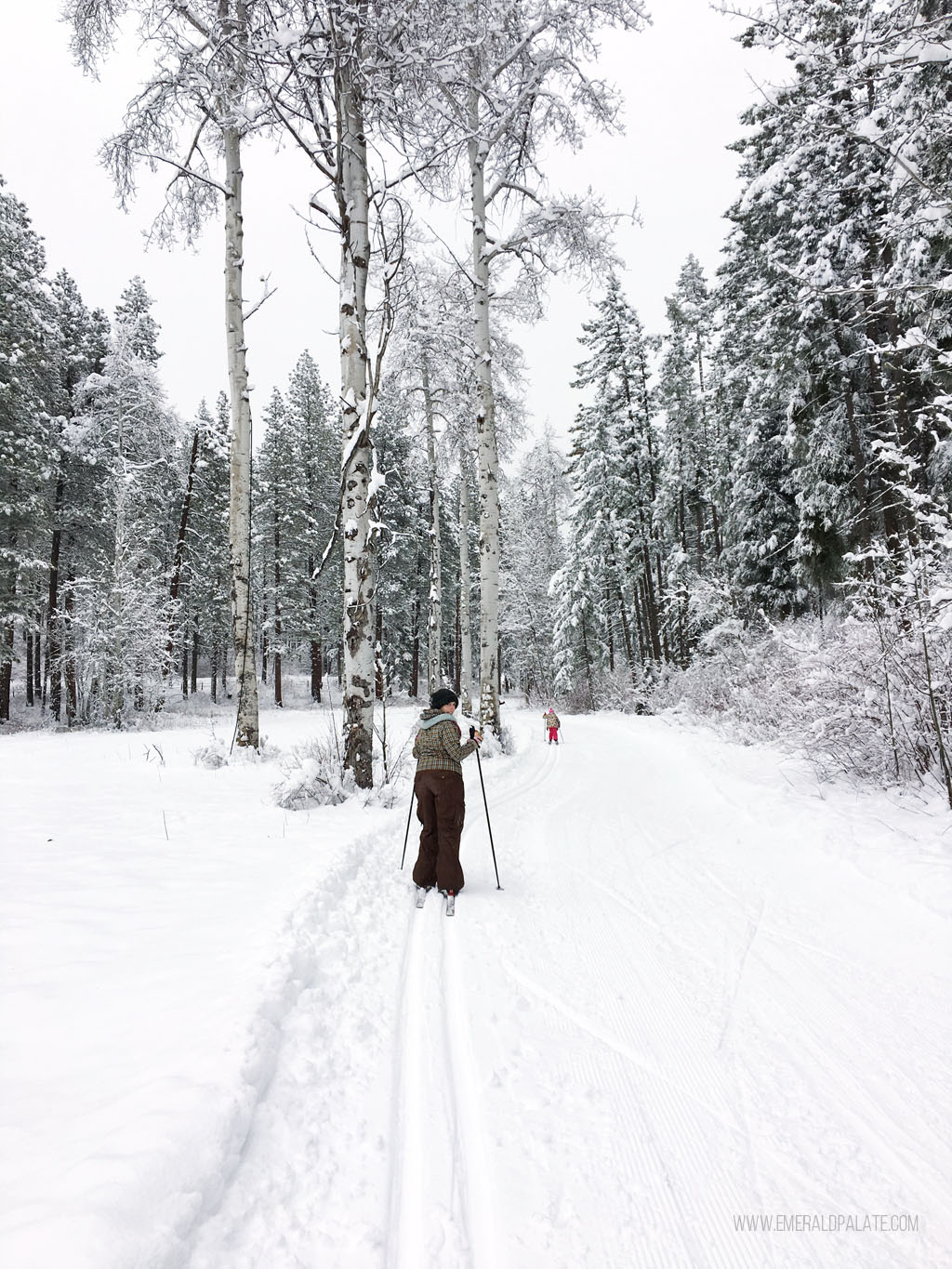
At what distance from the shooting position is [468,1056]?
2830mm

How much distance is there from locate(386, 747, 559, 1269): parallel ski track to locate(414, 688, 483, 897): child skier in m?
1.08

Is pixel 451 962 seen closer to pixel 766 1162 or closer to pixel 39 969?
pixel 766 1162

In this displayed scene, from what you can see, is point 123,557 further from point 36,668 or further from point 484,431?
point 36,668

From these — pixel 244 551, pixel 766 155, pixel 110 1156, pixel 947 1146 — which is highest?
pixel 766 155

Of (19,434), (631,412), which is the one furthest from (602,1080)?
(631,412)

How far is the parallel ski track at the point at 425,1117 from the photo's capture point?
73.4 inches

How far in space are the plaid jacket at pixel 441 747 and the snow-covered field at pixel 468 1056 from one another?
1.14m

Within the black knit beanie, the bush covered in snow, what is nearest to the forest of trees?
the bush covered in snow

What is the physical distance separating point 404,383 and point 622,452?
12.2 metres

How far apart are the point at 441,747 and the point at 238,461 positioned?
800 cm

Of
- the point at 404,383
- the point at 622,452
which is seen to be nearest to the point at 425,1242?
the point at 404,383

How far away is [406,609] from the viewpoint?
33719mm

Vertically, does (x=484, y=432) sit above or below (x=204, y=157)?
below

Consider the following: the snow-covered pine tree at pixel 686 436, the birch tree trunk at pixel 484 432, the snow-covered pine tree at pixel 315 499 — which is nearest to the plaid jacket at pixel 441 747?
the birch tree trunk at pixel 484 432
